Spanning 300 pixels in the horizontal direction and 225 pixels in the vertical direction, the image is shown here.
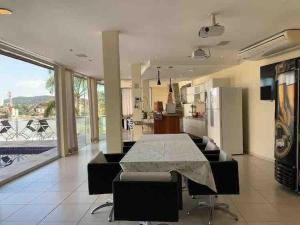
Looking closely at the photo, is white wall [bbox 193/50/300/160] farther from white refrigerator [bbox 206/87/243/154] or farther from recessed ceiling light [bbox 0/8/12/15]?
recessed ceiling light [bbox 0/8/12/15]

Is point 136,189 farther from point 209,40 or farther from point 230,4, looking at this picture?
point 209,40

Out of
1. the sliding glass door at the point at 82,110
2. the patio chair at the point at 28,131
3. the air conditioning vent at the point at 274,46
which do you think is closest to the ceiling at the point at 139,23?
the air conditioning vent at the point at 274,46

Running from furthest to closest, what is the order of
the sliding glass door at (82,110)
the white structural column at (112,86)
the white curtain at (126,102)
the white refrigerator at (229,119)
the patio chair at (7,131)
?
1. the white curtain at (126,102)
2. the sliding glass door at (82,110)
3. the white refrigerator at (229,119)
4. the patio chair at (7,131)
5. the white structural column at (112,86)

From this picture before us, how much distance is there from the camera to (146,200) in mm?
A: 2674

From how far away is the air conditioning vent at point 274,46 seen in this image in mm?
5096

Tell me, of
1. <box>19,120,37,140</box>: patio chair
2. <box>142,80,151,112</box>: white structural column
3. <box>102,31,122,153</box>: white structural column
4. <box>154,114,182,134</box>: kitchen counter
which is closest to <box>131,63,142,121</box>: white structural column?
<box>154,114,182,134</box>: kitchen counter

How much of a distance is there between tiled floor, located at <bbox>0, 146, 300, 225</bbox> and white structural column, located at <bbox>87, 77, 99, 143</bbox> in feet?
18.3

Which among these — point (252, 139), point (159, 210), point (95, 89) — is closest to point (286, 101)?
point (159, 210)

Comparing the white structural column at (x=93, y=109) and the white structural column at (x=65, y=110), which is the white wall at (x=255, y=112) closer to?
the white structural column at (x=65, y=110)

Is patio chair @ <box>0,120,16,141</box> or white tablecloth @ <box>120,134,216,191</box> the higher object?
patio chair @ <box>0,120,16,141</box>

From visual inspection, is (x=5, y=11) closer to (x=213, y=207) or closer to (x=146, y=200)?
(x=146, y=200)

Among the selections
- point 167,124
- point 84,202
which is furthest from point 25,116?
point 167,124

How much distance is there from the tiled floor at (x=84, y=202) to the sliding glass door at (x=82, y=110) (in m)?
4.35

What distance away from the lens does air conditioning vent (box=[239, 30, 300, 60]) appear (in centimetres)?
510
